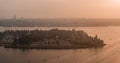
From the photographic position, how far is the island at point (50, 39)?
2.85 meters

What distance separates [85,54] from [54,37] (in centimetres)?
43

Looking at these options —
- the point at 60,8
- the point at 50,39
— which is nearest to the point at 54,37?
the point at 50,39

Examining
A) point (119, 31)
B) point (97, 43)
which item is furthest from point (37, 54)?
point (119, 31)

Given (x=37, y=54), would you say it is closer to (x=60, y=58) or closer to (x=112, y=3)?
(x=60, y=58)

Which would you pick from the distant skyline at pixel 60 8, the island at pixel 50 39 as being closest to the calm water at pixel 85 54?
the island at pixel 50 39

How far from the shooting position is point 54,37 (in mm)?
2891

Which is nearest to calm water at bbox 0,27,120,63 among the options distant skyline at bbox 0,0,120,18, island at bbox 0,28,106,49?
→ island at bbox 0,28,106,49

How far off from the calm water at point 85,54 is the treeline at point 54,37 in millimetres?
52

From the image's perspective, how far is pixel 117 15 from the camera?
2.83 m

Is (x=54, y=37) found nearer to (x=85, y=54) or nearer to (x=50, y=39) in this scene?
(x=50, y=39)

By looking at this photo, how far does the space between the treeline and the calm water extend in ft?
0.17

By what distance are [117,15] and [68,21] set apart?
0.59 metres

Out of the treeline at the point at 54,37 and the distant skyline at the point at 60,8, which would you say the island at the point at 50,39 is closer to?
the treeline at the point at 54,37

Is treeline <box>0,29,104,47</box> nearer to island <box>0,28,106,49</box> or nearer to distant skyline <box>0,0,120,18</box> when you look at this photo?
island <box>0,28,106,49</box>
